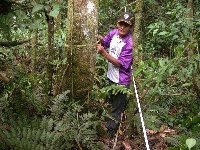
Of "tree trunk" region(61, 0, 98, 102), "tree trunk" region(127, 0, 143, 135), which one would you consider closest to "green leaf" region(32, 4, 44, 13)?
"tree trunk" region(61, 0, 98, 102)

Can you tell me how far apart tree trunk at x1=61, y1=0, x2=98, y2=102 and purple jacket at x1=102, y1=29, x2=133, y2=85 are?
2.17ft

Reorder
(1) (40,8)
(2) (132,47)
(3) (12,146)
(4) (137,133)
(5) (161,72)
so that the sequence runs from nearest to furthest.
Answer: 1. (1) (40,8)
2. (3) (12,146)
3. (5) (161,72)
4. (2) (132,47)
5. (4) (137,133)

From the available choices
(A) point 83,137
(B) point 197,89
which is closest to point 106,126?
(A) point 83,137

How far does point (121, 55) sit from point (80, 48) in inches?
31.9

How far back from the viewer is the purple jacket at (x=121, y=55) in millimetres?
4887

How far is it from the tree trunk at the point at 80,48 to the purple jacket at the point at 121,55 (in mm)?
660

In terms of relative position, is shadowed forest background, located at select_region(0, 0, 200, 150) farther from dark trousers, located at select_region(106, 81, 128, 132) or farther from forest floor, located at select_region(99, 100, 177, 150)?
dark trousers, located at select_region(106, 81, 128, 132)

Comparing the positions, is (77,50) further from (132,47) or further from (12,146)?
(12,146)

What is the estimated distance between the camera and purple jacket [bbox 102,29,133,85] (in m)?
4.89

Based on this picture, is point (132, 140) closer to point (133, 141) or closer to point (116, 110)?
point (133, 141)

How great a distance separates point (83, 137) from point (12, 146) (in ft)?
3.04

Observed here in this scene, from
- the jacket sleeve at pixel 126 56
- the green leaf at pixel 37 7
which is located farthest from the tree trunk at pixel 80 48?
the green leaf at pixel 37 7

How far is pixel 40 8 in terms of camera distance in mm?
2779

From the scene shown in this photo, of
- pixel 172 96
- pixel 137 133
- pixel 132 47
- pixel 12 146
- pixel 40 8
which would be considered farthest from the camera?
pixel 172 96
